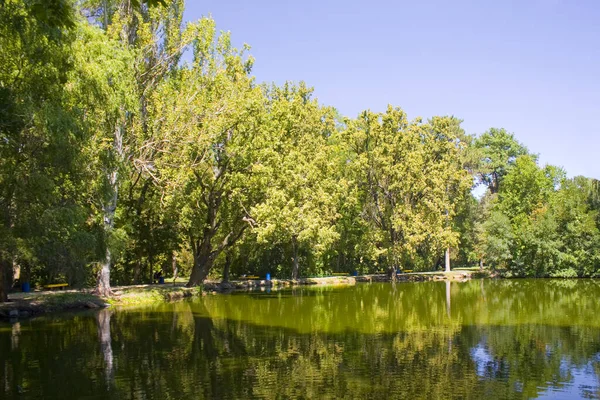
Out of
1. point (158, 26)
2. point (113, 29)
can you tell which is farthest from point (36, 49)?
point (158, 26)

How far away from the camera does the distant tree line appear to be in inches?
671

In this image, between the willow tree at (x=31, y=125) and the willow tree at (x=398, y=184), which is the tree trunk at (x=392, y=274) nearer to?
the willow tree at (x=398, y=184)

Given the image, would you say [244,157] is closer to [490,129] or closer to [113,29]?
[113,29]

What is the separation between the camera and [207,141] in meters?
31.1

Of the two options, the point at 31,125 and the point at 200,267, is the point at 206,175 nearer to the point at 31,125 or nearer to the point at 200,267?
the point at 200,267

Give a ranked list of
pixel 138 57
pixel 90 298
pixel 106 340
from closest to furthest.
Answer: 1. pixel 106 340
2. pixel 90 298
3. pixel 138 57

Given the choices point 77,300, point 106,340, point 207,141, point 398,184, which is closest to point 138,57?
point 207,141

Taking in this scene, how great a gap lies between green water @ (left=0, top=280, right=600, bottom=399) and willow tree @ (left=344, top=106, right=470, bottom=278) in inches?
1000

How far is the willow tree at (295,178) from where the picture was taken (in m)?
35.4

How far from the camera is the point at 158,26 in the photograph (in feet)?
104

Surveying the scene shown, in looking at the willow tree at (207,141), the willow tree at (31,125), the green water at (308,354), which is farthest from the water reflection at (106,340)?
Result: the willow tree at (207,141)

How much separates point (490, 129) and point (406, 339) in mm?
66880

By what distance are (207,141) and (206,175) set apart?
12.9 feet

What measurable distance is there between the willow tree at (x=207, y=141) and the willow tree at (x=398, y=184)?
17559 millimetres
